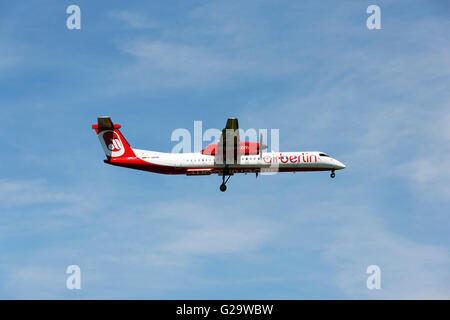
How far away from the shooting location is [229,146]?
2281 inches

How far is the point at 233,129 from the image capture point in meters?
54.6

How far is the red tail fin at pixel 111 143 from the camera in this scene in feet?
198

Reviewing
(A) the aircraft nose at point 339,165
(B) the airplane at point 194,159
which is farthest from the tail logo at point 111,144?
(A) the aircraft nose at point 339,165

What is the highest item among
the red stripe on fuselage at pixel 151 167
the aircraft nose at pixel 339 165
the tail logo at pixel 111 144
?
the tail logo at pixel 111 144

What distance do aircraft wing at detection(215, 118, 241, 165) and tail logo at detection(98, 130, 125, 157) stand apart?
31.9ft

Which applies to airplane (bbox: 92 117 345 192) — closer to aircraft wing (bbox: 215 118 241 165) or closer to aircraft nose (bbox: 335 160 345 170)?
aircraft wing (bbox: 215 118 241 165)

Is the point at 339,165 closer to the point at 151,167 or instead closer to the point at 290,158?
the point at 290,158

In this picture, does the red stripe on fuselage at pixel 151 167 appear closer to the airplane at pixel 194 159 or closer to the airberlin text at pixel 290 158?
the airplane at pixel 194 159

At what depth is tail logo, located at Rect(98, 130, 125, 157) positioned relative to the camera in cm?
6022

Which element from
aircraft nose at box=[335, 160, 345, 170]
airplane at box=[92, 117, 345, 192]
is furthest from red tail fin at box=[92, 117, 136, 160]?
aircraft nose at box=[335, 160, 345, 170]

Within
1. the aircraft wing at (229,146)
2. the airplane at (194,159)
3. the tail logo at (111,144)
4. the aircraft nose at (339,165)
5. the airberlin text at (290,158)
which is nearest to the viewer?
the aircraft wing at (229,146)
